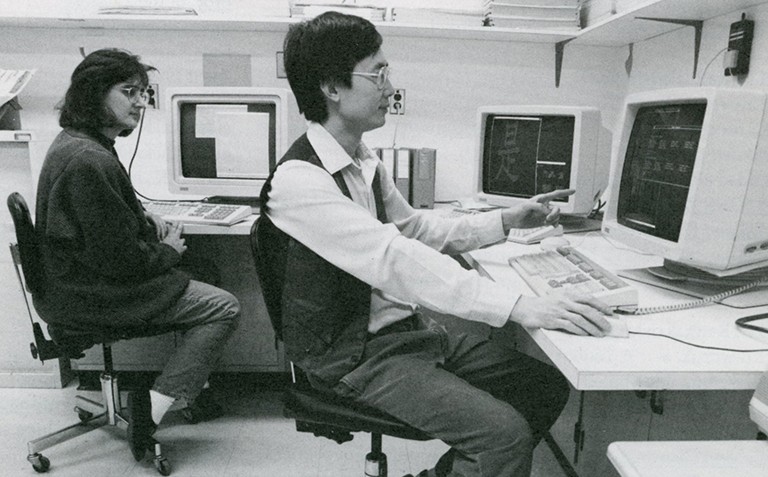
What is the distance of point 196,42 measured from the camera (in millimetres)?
2484

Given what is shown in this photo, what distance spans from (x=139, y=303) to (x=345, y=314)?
0.84 meters

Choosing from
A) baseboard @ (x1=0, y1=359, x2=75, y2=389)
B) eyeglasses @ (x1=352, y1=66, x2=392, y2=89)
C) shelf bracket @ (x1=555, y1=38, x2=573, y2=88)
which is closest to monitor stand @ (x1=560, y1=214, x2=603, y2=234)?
shelf bracket @ (x1=555, y1=38, x2=573, y2=88)

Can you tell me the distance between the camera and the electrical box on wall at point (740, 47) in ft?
5.34

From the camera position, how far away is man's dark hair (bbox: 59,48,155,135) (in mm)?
1791

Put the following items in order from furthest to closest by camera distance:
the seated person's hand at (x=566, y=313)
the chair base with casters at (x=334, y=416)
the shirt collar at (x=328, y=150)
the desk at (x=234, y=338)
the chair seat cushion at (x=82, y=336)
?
the desk at (x=234, y=338) < the chair seat cushion at (x=82, y=336) < the shirt collar at (x=328, y=150) < the chair base with casters at (x=334, y=416) < the seated person's hand at (x=566, y=313)

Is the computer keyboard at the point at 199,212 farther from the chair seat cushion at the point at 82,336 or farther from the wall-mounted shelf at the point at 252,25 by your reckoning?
the wall-mounted shelf at the point at 252,25

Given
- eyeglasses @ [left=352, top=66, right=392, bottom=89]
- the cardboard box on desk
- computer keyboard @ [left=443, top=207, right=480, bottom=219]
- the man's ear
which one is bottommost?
computer keyboard @ [left=443, top=207, right=480, bottom=219]

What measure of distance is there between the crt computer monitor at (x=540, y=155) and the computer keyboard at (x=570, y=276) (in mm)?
528

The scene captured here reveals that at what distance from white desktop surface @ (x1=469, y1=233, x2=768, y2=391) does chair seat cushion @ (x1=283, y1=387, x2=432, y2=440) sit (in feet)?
1.02

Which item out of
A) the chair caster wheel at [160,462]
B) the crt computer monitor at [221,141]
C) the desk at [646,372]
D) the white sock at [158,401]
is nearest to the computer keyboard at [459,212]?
the desk at [646,372]

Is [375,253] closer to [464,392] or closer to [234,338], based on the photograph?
[464,392]

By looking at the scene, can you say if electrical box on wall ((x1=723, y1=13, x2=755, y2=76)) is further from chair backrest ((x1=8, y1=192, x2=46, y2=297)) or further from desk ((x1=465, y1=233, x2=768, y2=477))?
chair backrest ((x1=8, y1=192, x2=46, y2=297))

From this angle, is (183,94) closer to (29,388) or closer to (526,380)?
(29,388)

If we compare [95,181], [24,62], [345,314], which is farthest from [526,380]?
[24,62]
